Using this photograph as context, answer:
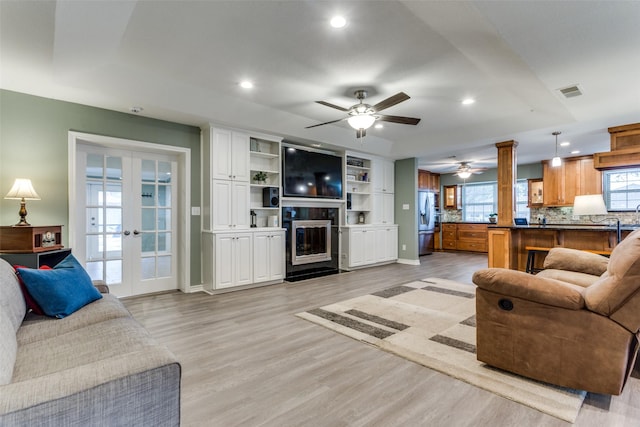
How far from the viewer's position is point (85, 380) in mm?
1039

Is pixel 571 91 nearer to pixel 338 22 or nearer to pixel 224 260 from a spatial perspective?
pixel 338 22

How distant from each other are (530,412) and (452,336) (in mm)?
1069

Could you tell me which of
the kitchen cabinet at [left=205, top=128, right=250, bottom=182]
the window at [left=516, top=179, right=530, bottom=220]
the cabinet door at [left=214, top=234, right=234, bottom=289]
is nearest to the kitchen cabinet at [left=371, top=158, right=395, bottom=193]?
the kitchen cabinet at [left=205, top=128, right=250, bottom=182]

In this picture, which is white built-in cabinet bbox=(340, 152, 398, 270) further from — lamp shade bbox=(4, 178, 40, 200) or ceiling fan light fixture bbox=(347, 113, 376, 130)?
lamp shade bbox=(4, 178, 40, 200)

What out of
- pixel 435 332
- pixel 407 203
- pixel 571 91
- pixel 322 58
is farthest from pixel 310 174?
pixel 571 91

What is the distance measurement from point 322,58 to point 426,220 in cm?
696

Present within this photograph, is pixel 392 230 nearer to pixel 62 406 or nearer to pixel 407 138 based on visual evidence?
pixel 407 138

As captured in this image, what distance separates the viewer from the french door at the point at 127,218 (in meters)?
3.99

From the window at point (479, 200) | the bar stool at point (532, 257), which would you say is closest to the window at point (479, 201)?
the window at point (479, 200)

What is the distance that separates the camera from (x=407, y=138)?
6.41 meters

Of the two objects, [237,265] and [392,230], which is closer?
[237,265]

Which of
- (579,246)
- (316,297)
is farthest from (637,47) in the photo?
(316,297)

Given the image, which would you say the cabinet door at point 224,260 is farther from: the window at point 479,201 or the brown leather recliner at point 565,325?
the window at point 479,201

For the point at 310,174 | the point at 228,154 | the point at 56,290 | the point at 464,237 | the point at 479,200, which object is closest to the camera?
the point at 56,290
